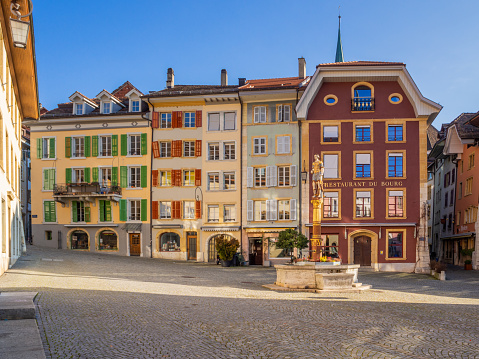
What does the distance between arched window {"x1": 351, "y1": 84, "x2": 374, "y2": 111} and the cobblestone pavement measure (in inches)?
886

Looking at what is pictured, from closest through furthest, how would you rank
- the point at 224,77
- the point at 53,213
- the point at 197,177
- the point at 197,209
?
the point at 197,209, the point at 197,177, the point at 53,213, the point at 224,77

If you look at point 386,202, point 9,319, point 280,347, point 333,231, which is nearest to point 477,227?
point 386,202

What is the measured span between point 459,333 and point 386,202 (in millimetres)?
28596

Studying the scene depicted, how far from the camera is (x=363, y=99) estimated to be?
4006 cm

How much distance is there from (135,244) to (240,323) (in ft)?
108

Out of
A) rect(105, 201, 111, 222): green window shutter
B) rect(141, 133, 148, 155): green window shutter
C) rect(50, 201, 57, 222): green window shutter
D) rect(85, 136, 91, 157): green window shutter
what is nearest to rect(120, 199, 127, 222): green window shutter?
rect(105, 201, 111, 222): green window shutter

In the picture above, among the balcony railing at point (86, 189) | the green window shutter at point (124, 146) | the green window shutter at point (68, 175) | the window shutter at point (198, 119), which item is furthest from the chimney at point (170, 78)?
the green window shutter at point (68, 175)

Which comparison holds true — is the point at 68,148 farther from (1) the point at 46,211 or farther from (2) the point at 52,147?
(1) the point at 46,211

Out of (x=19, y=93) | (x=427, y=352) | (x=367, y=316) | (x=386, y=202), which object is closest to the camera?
(x=427, y=352)

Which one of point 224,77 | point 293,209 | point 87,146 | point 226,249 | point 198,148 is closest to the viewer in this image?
point 226,249

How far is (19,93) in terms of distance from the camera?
29234 millimetres

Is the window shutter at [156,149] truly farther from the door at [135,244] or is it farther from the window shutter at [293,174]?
the window shutter at [293,174]

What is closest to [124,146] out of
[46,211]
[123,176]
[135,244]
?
[123,176]

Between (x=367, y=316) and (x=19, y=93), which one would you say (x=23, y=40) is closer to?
(x=367, y=316)
